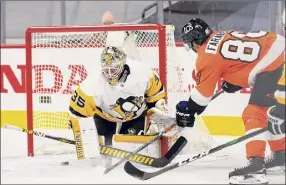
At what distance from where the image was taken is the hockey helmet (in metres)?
1.93

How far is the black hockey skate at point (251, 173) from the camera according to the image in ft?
5.85

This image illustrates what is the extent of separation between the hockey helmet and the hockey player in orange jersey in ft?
0.07

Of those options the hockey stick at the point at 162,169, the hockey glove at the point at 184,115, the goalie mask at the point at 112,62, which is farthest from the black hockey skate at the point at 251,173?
the goalie mask at the point at 112,62

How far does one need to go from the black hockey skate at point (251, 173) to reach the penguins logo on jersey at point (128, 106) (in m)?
0.65

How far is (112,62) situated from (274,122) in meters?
0.67

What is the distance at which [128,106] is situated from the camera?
7.78 ft

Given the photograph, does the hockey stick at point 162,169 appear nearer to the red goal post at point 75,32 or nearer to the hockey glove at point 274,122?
the hockey glove at point 274,122

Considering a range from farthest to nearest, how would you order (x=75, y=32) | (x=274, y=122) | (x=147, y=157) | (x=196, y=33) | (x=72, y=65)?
(x=72, y=65) → (x=75, y=32) → (x=147, y=157) → (x=196, y=33) → (x=274, y=122)

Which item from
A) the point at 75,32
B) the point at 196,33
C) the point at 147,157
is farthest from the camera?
the point at 75,32

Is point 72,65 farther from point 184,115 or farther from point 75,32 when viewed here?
point 184,115

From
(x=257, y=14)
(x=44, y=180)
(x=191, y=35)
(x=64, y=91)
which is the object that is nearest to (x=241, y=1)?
(x=257, y=14)

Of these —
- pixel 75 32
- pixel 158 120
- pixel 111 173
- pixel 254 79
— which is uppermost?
pixel 75 32

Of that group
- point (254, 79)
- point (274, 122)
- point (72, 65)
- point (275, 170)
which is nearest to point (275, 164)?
point (275, 170)

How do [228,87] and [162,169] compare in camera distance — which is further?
[228,87]
